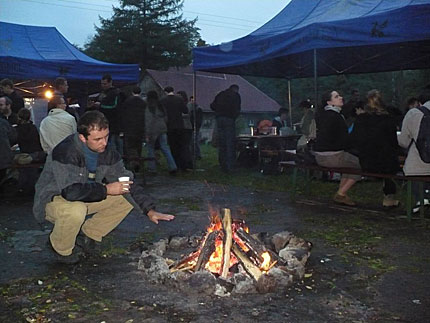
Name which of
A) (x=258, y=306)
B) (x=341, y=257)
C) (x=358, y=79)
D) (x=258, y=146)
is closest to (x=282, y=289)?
(x=258, y=306)

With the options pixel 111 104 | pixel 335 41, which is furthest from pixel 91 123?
pixel 111 104

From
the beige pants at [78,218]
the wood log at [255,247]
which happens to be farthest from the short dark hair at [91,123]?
the wood log at [255,247]

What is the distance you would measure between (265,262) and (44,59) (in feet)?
31.9

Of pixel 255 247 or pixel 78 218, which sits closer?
pixel 255 247

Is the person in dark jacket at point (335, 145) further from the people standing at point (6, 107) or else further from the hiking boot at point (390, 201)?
the people standing at point (6, 107)

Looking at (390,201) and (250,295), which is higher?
(390,201)

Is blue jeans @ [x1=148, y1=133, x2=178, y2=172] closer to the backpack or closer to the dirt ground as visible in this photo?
the dirt ground

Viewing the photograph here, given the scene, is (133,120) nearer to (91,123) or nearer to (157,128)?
(157,128)

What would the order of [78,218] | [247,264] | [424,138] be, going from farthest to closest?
[424,138] < [78,218] < [247,264]

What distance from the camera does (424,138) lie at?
6.87 meters

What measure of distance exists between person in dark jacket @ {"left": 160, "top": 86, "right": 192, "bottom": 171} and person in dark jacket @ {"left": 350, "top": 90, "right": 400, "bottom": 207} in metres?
6.19

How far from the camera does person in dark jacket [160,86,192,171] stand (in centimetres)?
1337

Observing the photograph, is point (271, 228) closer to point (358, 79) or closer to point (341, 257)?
point (341, 257)

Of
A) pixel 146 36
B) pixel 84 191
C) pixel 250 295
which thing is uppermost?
pixel 146 36
